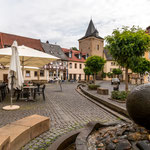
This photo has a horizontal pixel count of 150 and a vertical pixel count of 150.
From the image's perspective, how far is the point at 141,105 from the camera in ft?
8.68

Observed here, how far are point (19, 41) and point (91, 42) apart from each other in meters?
23.8

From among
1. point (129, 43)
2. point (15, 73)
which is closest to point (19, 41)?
point (15, 73)

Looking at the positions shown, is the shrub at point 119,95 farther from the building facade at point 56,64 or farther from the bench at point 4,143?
the building facade at point 56,64

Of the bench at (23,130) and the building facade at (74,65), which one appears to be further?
the building facade at (74,65)

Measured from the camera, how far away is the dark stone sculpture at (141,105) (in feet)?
8.55

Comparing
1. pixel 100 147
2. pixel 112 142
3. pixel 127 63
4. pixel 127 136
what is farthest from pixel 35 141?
pixel 127 63

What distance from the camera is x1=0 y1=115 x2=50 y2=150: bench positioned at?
2.73 metres

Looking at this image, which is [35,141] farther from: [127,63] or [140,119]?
[127,63]

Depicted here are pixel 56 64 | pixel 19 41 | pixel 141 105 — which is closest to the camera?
pixel 141 105

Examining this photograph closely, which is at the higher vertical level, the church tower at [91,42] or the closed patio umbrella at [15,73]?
the church tower at [91,42]

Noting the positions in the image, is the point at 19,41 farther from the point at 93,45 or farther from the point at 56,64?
the point at 93,45

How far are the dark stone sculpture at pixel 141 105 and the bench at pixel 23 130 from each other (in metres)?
2.31

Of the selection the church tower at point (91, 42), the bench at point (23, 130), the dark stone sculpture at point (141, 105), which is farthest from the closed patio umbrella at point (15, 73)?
the church tower at point (91, 42)

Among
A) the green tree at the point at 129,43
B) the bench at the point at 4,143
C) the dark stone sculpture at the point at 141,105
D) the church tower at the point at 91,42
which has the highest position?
the church tower at the point at 91,42
